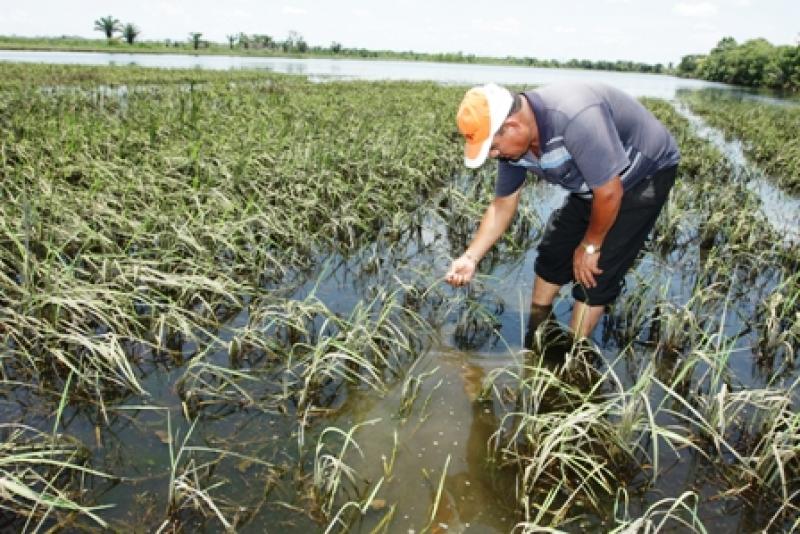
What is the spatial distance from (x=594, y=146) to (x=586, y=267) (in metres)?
0.90

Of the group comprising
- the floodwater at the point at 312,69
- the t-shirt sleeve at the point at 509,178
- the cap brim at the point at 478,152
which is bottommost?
the t-shirt sleeve at the point at 509,178

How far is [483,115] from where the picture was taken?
8.70 ft

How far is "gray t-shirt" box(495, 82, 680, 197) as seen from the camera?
2670 mm

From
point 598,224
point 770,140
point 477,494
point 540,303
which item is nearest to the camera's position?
point 477,494

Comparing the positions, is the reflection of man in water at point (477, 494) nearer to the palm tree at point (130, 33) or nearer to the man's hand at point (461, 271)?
the man's hand at point (461, 271)

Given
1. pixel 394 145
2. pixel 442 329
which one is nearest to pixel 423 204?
pixel 394 145

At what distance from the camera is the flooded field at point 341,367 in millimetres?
2391

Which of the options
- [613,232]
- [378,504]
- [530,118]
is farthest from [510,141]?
[378,504]

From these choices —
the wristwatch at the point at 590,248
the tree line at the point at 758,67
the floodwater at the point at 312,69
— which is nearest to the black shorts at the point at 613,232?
the wristwatch at the point at 590,248

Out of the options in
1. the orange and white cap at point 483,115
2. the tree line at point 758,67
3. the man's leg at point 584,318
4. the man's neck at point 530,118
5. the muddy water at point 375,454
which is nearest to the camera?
the muddy water at point 375,454

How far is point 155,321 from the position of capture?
11.6ft

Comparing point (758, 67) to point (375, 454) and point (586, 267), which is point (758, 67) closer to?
point (586, 267)

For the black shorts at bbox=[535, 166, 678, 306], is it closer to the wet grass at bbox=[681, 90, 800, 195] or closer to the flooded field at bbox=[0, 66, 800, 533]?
the flooded field at bbox=[0, 66, 800, 533]

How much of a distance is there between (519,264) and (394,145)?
359cm
